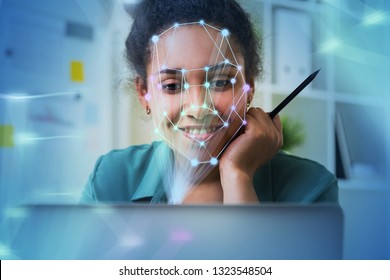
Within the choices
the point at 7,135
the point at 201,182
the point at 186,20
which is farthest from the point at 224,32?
the point at 7,135

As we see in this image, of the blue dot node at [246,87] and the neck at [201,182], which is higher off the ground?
the blue dot node at [246,87]

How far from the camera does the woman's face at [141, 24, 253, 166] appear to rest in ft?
3.15

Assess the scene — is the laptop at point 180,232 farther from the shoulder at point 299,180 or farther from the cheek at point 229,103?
the cheek at point 229,103

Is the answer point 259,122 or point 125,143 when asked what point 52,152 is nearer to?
point 125,143

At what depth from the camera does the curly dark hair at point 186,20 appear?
38.2 inches

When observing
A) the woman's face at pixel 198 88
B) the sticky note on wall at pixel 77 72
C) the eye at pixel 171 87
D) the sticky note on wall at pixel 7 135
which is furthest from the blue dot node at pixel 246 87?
the sticky note on wall at pixel 7 135

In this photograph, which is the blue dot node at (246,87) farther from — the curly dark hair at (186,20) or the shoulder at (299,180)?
the shoulder at (299,180)

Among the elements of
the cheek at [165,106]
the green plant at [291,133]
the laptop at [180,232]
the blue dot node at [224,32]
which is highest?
the blue dot node at [224,32]

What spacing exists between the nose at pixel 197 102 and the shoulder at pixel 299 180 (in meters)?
0.15

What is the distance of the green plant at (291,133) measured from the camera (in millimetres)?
976

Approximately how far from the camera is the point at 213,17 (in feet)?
3.19

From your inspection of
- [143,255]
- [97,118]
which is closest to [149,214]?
[143,255]

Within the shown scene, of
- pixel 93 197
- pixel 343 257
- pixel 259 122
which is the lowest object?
pixel 343 257
